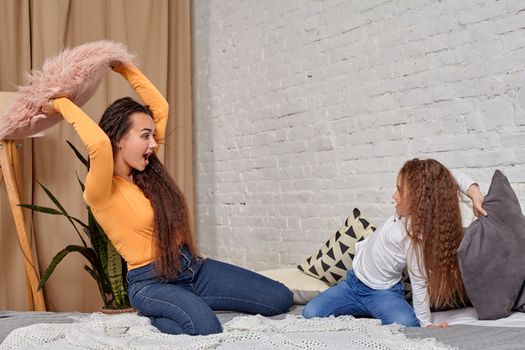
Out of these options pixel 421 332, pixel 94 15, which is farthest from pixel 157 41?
pixel 421 332

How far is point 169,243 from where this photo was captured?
2506mm

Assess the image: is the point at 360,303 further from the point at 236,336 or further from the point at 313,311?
the point at 236,336

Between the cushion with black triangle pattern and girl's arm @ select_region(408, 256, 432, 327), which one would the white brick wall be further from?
girl's arm @ select_region(408, 256, 432, 327)

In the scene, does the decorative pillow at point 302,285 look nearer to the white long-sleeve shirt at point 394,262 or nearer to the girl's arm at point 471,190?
the white long-sleeve shirt at point 394,262

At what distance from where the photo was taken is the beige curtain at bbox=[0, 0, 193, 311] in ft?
12.7

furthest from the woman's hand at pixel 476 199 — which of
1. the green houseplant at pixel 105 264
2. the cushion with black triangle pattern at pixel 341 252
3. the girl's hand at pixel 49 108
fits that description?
the green houseplant at pixel 105 264

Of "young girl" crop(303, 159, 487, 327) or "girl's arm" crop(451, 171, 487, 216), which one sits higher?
"girl's arm" crop(451, 171, 487, 216)

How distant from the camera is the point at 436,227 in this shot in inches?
99.7

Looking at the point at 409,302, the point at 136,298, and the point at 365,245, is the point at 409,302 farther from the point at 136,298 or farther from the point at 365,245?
the point at 136,298

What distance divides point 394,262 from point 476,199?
1.22ft

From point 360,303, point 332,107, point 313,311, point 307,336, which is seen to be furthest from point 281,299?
point 332,107

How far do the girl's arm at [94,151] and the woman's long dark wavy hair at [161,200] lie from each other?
6.8 inches

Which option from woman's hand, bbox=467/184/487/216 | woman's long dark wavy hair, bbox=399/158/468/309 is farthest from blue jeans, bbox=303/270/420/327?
woman's hand, bbox=467/184/487/216

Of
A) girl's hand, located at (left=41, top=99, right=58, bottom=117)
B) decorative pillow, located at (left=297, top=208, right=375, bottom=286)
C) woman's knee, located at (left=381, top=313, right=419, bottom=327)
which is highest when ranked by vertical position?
girl's hand, located at (left=41, top=99, right=58, bottom=117)
